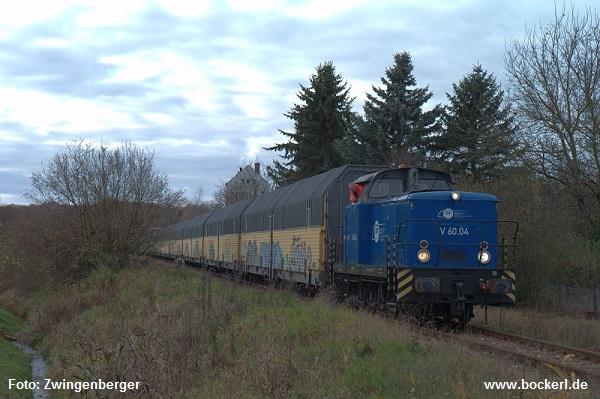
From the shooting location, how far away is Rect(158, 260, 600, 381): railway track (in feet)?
32.0

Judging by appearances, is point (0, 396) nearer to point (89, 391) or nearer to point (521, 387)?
point (89, 391)

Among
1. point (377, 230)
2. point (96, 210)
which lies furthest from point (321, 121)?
point (377, 230)

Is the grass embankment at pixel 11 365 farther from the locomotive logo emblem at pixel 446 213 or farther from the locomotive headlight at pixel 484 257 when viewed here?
the locomotive headlight at pixel 484 257

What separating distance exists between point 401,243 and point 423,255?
540mm

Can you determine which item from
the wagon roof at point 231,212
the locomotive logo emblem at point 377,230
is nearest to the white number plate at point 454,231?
the locomotive logo emblem at point 377,230

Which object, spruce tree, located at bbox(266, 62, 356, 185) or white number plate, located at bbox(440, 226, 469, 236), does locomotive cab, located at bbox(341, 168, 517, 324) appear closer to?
white number plate, located at bbox(440, 226, 469, 236)

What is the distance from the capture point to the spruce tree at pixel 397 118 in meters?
37.3

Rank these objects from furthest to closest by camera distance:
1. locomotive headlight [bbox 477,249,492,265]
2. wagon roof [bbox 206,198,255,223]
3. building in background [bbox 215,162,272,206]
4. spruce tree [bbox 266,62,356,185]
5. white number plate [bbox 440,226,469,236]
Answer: building in background [bbox 215,162,272,206], spruce tree [bbox 266,62,356,185], wagon roof [bbox 206,198,255,223], white number plate [bbox 440,226,469,236], locomotive headlight [bbox 477,249,492,265]

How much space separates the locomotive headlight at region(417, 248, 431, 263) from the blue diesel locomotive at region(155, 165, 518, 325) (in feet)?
0.07

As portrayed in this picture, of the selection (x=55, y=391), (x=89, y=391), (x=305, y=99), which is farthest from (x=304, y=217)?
(x=305, y=99)

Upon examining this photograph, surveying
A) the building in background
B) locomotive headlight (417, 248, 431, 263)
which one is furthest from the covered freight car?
the building in background

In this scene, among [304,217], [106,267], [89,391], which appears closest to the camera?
[89,391]

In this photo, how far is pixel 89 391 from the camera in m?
9.53

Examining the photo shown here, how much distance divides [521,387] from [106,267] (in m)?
23.3
